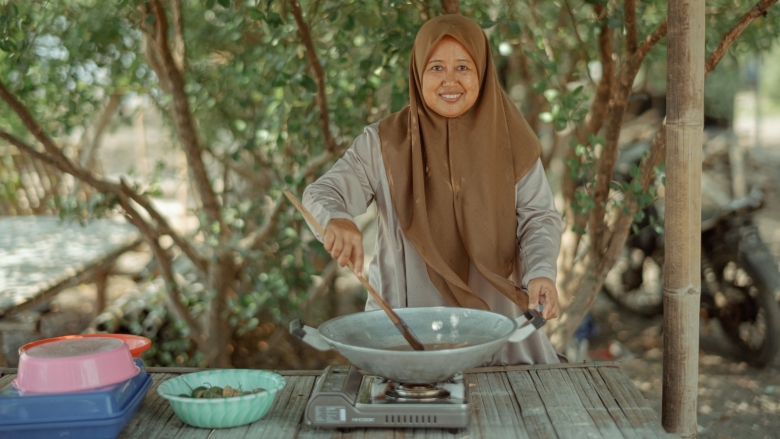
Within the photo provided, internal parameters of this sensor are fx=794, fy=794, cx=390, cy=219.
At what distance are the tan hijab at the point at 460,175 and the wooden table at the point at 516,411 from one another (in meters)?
0.31

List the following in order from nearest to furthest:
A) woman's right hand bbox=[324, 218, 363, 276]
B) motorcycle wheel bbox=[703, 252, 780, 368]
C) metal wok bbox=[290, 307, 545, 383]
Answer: metal wok bbox=[290, 307, 545, 383], woman's right hand bbox=[324, 218, 363, 276], motorcycle wheel bbox=[703, 252, 780, 368]

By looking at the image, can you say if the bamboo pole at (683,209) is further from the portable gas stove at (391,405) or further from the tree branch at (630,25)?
the tree branch at (630,25)

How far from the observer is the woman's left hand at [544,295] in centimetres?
185

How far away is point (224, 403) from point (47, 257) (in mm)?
2939

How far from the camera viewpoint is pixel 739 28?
2223 mm

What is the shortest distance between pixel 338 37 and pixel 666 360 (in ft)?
5.93

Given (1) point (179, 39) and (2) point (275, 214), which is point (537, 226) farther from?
(1) point (179, 39)

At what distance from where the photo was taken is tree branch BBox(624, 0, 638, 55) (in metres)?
2.49

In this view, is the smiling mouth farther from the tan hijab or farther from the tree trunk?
the tree trunk

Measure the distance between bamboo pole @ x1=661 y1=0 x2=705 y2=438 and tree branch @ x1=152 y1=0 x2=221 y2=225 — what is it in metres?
2.04

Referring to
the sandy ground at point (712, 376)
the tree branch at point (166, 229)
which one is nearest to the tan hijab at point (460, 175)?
the tree branch at point (166, 229)

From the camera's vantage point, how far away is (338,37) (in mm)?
3096

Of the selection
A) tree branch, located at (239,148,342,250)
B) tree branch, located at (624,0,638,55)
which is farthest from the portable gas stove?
tree branch, located at (239,148,342,250)

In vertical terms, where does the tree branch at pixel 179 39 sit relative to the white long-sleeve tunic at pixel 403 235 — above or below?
above
